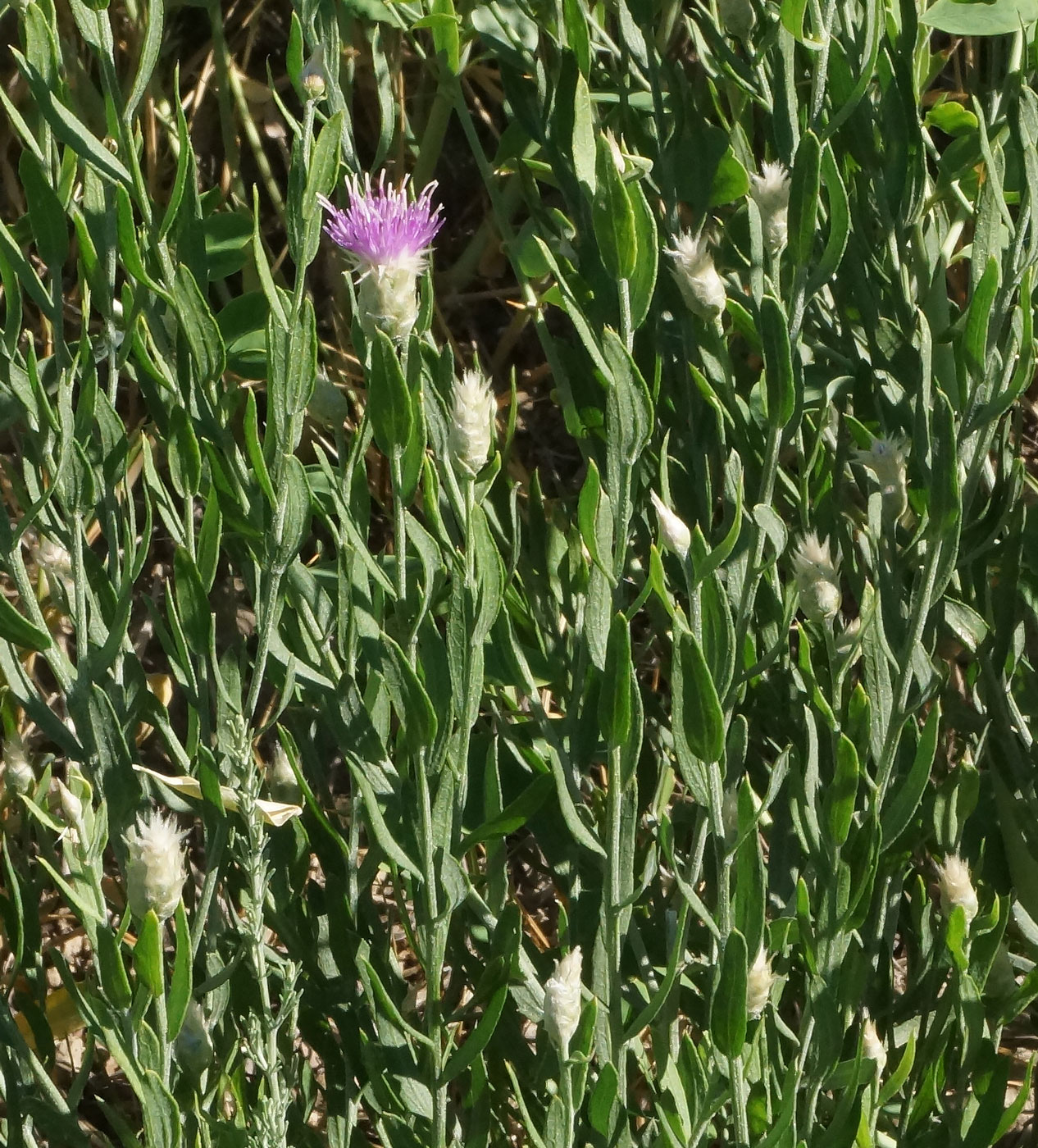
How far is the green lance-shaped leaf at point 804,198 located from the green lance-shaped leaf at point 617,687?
183mm

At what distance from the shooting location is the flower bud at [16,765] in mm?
708

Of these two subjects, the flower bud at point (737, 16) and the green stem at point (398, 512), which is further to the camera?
the flower bud at point (737, 16)

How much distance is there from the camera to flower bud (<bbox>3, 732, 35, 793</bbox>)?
71 centimetres

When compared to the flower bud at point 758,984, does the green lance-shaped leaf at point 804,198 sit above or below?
above

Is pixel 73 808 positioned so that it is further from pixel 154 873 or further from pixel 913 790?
pixel 913 790

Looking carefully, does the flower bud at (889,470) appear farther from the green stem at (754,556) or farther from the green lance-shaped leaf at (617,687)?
the green lance-shaped leaf at (617,687)

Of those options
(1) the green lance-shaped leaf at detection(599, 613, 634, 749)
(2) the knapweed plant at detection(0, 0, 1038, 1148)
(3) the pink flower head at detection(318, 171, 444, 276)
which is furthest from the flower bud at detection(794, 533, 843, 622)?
(3) the pink flower head at detection(318, 171, 444, 276)

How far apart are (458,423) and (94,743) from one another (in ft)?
0.77

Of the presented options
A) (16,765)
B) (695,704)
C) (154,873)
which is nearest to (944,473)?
(695,704)

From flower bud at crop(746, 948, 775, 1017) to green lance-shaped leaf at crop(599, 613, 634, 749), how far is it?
0.12 m

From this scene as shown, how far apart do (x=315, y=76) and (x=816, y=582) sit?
30 cm

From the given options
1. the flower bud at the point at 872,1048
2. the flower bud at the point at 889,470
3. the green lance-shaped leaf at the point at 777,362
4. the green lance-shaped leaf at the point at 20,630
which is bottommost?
the flower bud at the point at 872,1048

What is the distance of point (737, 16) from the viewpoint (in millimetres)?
656

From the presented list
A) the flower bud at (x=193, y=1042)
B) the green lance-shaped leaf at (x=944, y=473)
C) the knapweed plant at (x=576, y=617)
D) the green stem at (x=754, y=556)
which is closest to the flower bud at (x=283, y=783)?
the knapweed plant at (x=576, y=617)
